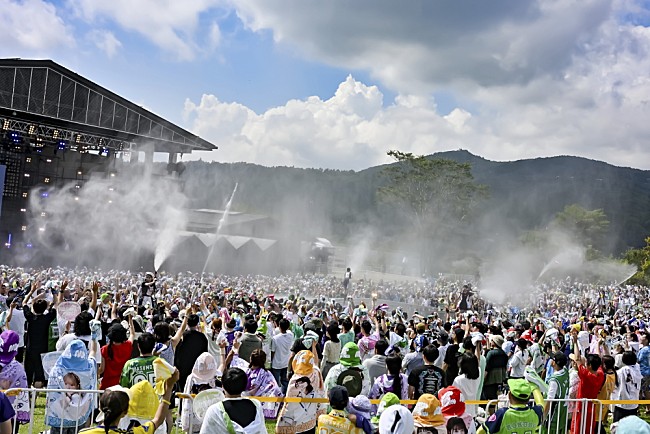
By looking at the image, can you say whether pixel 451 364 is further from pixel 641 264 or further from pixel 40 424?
pixel 641 264

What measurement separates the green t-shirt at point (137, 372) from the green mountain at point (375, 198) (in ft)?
169

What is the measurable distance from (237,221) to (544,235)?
45973mm

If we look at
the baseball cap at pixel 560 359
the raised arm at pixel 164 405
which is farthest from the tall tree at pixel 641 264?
the raised arm at pixel 164 405

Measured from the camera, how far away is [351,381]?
5730mm

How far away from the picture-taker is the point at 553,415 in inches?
308

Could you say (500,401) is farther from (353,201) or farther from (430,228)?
(353,201)

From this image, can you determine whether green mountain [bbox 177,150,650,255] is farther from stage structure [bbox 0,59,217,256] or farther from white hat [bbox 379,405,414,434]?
white hat [bbox 379,405,414,434]

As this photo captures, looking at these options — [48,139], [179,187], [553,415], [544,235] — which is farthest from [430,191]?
[553,415]

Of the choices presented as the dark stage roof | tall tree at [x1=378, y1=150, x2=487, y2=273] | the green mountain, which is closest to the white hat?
the dark stage roof

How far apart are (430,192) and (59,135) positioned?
38775 mm

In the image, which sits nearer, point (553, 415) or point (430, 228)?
point (553, 415)

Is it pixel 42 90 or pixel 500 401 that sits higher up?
pixel 42 90

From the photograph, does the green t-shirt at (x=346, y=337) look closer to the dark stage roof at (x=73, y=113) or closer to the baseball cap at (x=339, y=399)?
the baseball cap at (x=339, y=399)

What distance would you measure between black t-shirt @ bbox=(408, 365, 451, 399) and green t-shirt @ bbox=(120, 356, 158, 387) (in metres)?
2.70
